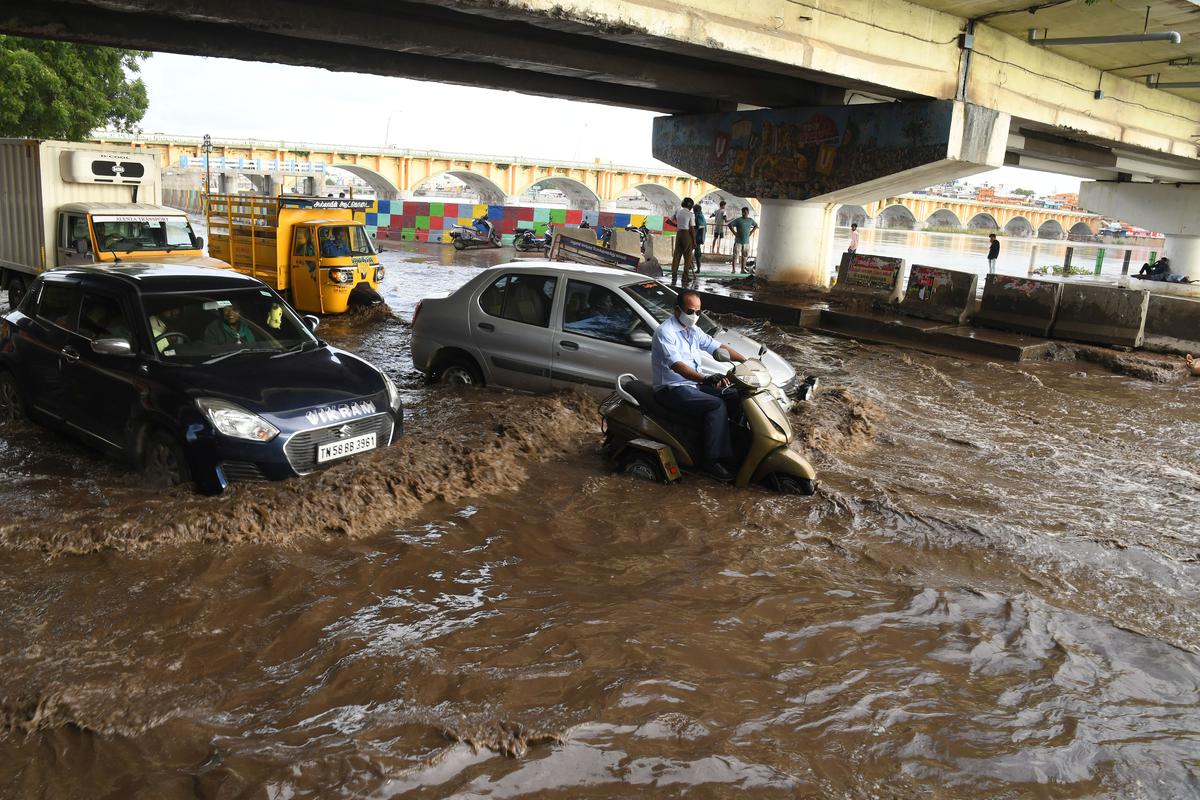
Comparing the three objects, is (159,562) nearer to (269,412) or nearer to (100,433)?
(269,412)

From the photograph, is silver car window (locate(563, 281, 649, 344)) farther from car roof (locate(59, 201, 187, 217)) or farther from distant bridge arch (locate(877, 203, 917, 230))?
distant bridge arch (locate(877, 203, 917, 230))

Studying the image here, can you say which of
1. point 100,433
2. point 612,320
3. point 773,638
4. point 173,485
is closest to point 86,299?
point 100,433

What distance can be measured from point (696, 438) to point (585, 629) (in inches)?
94.7

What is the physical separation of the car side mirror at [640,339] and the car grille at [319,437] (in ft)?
8.10

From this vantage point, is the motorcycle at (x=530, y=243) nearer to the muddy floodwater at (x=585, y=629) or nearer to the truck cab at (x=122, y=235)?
the truck cab at (x=122, y=235)

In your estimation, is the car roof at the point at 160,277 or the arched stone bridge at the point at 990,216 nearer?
the car roof at the point at 160,277

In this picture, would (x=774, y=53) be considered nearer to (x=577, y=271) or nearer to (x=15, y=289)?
(x=577, y=271)

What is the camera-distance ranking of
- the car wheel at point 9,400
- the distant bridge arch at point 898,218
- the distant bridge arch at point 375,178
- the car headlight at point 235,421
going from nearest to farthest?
1. the car headlight at point 235,421
2. the car wheel at point 9,400
3. the distant bridge arch at point 375,178
4. the distant bridge arch at point 898,218

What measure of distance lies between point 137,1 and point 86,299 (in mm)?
5438

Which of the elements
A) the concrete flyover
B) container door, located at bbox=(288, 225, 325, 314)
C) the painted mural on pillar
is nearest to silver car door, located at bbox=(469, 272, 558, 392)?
the concrete flyover

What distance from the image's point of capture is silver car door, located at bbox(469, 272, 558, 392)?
8.40 m

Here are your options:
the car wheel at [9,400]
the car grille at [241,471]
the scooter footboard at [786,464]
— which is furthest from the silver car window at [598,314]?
the car wheel at [9,400]

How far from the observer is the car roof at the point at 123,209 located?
1368cm

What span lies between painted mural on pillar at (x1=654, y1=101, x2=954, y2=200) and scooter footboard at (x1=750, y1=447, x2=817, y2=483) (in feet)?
40.1
